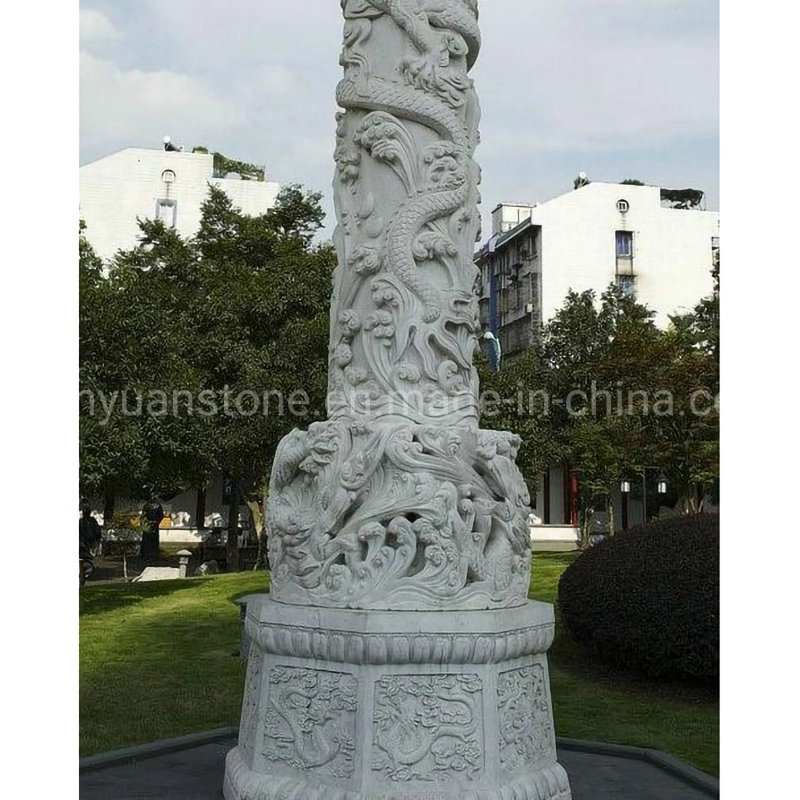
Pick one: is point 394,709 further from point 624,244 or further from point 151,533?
point 624,244

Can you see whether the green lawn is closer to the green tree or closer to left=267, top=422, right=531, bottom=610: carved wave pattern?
the green tree

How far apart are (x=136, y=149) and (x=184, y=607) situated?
49.3ft

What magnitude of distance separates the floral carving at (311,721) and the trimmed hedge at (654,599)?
415 centimetres

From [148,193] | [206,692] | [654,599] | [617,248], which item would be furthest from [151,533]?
[617,248]

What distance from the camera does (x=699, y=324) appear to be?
20516mm

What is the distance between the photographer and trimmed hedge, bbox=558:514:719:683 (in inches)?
298

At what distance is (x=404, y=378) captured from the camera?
4570mm

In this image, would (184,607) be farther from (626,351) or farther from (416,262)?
(626,351)

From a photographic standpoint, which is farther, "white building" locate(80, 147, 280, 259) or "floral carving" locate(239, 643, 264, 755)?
"white building" locate(80, 147, 280, 259)

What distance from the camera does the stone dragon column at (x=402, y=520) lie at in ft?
13.7

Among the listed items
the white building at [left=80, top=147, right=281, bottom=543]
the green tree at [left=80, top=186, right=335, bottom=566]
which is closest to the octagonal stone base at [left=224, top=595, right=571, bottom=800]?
the green tree at [left=80, top=186, right=335, bottom=566]

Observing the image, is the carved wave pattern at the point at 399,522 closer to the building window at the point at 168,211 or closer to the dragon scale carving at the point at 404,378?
the dragon scale carving at the point at 404,378

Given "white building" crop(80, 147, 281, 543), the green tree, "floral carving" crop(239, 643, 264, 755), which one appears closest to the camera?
"floral carving" crop(239, 643, 264, 755)

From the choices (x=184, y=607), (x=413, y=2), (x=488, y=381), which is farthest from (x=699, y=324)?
(x=413, y=2)
